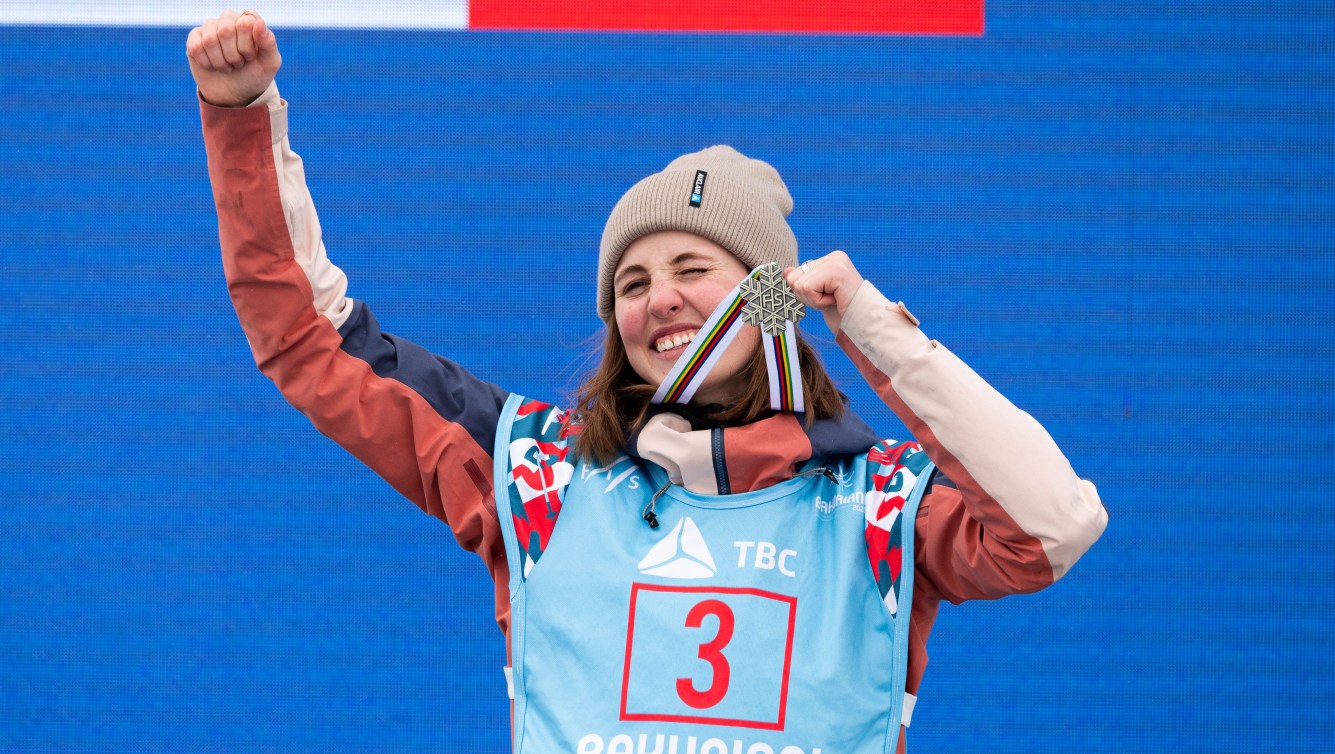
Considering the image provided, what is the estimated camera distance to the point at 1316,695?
2.19 meters

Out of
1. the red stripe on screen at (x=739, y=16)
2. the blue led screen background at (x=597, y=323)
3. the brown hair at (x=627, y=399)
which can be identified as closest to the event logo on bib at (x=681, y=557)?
the brown hair at (x=627, y=399)

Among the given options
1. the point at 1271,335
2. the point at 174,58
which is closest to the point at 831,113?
the point at 1271,335

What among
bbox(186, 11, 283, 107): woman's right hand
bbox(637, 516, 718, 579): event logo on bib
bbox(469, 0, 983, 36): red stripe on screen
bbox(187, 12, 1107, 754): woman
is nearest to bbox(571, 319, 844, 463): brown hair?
bbox(187, 12, 1107, 754): woman

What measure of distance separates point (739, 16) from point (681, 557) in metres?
1.32

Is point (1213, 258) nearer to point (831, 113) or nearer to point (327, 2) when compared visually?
point (831, 113)

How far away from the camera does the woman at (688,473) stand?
110 centimetres

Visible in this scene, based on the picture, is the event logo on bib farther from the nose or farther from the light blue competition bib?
the nose

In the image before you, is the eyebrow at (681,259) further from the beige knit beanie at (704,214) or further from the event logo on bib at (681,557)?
the event logo on bib at (681,557)

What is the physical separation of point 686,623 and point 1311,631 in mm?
1466

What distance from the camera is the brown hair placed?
4.27ft

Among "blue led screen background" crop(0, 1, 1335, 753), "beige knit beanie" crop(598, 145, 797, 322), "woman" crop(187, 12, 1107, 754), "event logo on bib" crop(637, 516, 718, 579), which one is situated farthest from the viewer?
"blue led screen background" crop(0, 1, 1335, 753)

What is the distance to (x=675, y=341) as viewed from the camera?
4.32ft

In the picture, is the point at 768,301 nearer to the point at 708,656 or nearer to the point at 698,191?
the point at 698,191

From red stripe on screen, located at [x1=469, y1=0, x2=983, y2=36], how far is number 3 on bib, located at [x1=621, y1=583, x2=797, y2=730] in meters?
1.35
